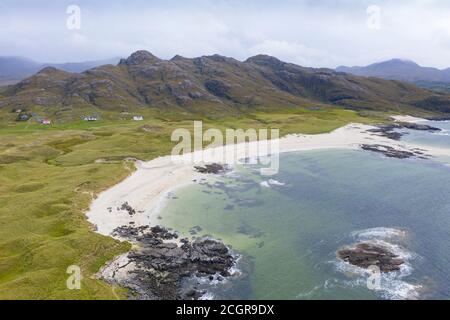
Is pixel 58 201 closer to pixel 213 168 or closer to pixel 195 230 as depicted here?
pixel 195 230

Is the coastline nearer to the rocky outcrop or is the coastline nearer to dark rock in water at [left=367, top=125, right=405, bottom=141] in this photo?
the rocky outcrop

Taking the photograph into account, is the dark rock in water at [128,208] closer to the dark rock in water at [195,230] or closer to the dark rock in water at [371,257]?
the dark rock in water at [195,230]

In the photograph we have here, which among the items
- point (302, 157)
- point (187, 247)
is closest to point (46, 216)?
point (187, 247)

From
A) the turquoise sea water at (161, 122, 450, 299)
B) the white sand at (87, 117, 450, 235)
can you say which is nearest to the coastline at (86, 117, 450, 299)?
the white sand at (87, 117, 450, 235)

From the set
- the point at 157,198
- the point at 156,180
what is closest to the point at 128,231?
the point at 157,198

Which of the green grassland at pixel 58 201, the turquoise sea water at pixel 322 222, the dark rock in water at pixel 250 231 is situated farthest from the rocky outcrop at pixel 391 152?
the dark rock in water at pixel 250 231
